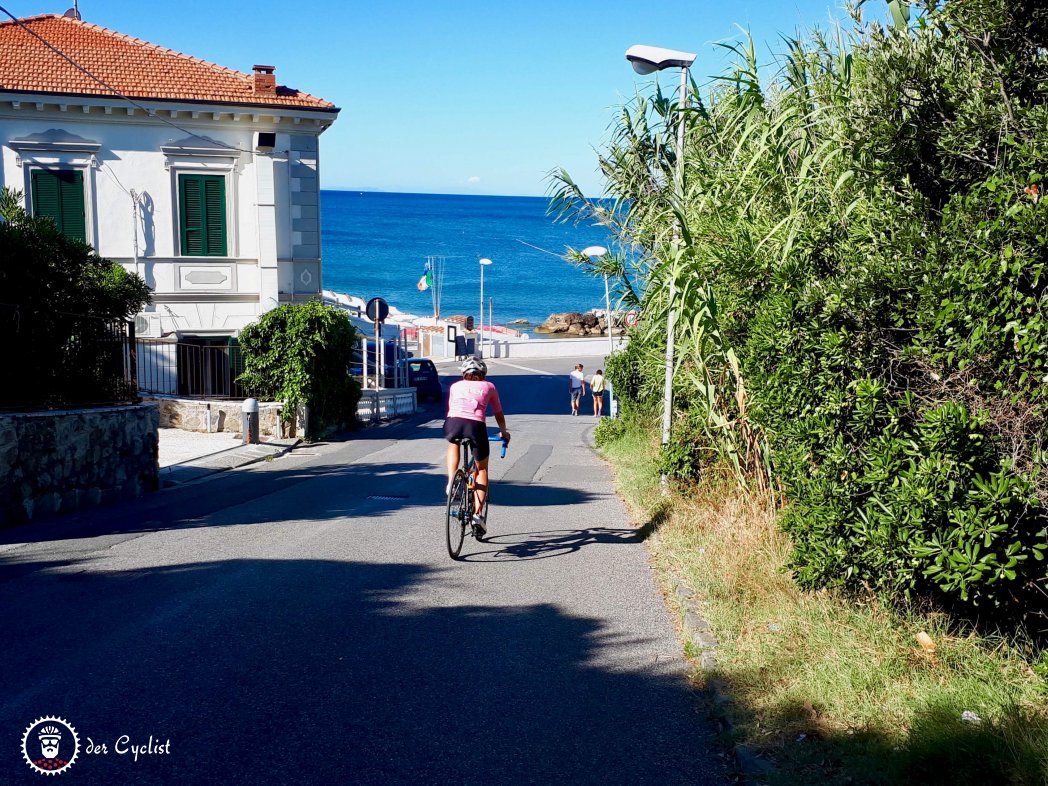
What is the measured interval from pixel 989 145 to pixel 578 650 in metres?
3.80

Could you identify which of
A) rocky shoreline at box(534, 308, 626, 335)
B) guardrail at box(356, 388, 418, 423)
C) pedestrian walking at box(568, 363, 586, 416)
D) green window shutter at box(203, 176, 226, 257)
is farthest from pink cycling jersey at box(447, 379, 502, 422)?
rocky shoreline at box(534, 308, 626, 335)

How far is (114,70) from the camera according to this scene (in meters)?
23.3

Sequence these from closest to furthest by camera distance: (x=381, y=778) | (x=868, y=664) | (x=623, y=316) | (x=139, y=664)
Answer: (x=381, y=778) → (x=868, y=664) → (x=139, y=664) → (x=623, y=316)

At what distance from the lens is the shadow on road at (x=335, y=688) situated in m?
4.50

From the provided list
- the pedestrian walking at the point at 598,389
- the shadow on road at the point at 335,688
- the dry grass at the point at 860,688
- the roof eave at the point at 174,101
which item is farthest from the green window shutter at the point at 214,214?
the dry grass at the point at 860,688

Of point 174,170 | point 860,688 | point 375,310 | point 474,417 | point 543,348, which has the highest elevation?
point 174,170

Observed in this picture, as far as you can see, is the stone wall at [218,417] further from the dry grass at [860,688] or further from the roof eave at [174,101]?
the dry grass at [860,688]

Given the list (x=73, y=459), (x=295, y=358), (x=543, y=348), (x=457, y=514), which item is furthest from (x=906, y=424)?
(x=543, y=348)

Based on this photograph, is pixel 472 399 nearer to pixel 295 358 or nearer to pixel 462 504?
pixel 462 504

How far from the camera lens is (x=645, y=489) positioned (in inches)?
467

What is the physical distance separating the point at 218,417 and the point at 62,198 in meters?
7.42

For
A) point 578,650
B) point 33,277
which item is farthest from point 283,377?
point 578,650

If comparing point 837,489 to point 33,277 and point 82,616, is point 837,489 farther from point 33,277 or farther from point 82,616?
point 33,277

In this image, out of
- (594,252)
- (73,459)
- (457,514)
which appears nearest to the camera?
(457,514)
